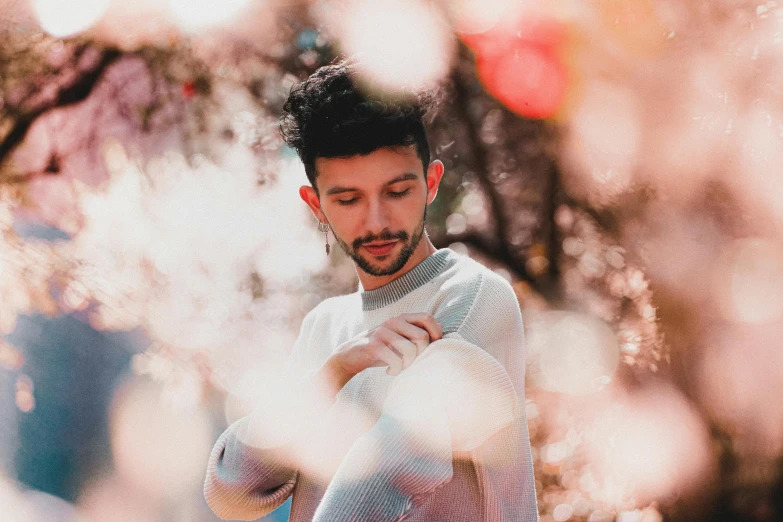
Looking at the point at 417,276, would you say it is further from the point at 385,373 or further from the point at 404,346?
the point at 404,346

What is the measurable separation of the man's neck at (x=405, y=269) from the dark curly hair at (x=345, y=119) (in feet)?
0.67

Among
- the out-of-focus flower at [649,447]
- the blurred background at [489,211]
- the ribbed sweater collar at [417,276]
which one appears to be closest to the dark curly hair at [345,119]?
the ribbed sweater collar at [417,276]

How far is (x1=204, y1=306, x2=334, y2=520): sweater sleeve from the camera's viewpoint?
1.39 m

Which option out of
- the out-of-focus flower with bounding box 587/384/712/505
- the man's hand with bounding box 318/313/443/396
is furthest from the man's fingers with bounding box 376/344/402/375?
the out-of-focus flower with bounding box 587/384/712/505

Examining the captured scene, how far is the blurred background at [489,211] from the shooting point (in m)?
3.32

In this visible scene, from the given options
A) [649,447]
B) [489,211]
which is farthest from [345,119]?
[649,447]

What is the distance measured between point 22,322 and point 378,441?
5099mm

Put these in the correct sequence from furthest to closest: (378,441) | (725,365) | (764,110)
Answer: (725,365) → (764,110) → (378,441)

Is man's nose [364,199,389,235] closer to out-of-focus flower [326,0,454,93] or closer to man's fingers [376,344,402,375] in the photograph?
man's fingers [376,344,402,375]

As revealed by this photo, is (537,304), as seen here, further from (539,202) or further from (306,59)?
(306,59)

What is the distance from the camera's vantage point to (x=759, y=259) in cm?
328

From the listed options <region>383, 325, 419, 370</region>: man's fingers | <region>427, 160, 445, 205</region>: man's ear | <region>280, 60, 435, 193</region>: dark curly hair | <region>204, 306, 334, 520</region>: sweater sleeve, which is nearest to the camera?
<region>383, 325, 419, 370</region>: man's fingers

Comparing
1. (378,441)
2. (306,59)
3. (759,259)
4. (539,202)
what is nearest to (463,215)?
(539,202)

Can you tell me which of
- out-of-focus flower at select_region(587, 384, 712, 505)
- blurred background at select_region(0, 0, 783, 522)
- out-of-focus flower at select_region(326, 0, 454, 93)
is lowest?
out-of-focus flower at select_region(587, 384, 712, 505)
